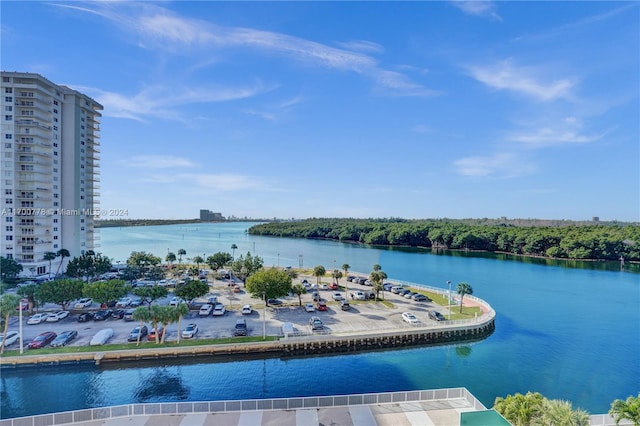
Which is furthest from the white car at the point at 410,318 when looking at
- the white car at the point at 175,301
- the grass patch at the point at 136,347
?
the white car at the point at 175,301

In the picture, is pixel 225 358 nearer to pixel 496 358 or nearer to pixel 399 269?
pixel 496 358

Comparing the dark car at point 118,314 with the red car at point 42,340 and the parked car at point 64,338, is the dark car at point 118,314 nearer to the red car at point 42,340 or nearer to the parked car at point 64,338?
the parked car at point 64,338

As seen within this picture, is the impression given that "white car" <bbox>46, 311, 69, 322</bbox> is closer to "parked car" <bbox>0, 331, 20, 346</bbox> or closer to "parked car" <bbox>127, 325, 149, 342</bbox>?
"parked car" <bbox>0, 331, 20, 346</bbox>

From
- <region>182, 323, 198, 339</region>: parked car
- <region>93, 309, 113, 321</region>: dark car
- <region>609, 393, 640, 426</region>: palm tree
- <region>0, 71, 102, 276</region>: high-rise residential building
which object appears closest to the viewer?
<region>609, 393, 640, 426</region>: palm tree

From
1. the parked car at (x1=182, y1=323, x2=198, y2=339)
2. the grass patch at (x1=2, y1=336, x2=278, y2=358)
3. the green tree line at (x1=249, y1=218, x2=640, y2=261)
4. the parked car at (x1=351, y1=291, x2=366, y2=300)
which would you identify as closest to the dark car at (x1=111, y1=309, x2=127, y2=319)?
the grass patch at (x1=2, y1=336, x2=278, y2=358)

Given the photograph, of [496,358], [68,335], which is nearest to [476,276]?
[496,358]
